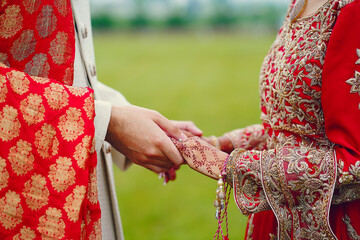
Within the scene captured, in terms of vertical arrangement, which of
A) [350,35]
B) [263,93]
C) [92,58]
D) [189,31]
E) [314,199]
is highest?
[350,35]

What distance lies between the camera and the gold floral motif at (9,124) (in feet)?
4.93

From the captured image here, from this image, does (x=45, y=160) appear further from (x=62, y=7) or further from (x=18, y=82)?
(x=62, y=7)

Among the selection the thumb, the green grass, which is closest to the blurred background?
the green grass

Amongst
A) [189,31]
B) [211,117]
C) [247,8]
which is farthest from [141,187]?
[247,8]

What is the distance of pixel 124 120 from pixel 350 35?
31.9 inches

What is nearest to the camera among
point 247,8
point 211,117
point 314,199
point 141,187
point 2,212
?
point 2,212

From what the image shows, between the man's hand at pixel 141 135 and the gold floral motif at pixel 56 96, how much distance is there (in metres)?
0.21

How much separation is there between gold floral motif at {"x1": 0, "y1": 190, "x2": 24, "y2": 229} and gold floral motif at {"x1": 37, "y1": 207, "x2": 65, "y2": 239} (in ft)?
0.24

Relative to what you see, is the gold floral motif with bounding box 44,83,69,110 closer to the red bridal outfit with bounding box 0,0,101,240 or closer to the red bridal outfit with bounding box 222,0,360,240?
the red bridal outfit with bounding box 0,0,101,240

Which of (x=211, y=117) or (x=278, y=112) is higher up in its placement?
(x=278, y=112)

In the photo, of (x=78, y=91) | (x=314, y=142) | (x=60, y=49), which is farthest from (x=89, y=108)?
(x=314, y=142)

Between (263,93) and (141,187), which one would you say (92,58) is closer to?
(263,93)

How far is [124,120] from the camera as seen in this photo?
5.71 ft

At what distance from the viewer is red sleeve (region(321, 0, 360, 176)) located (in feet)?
5.12
